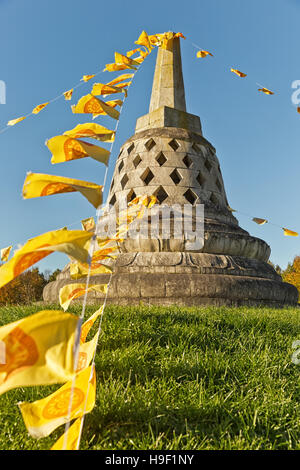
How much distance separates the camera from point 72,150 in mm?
2021

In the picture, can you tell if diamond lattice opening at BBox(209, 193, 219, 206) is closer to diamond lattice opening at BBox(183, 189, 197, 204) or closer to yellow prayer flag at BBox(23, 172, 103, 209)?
diamond lattice opening at BBox(183, 189, 197, 204)

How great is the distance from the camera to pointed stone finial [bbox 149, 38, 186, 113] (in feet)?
29.6

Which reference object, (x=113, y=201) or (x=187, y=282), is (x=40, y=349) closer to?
(x=187, y=282)

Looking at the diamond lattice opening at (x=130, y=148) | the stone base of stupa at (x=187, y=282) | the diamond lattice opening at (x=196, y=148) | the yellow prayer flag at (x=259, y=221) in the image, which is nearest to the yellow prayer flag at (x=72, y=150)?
the stone base of stupa at (x=187, y=282)

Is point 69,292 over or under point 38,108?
under

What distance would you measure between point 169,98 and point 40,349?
338 inches

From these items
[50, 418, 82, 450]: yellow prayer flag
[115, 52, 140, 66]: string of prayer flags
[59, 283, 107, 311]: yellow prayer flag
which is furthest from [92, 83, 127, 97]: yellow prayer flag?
[50, 418, 82, 450]: yellow prayer flag

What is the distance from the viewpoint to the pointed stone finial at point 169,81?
9023 millimetres

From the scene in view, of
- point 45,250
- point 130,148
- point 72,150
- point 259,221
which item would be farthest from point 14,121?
point 130,148

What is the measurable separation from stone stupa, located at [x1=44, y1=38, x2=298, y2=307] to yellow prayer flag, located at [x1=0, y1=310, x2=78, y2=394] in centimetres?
427

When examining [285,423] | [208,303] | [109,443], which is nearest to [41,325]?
[109,443]

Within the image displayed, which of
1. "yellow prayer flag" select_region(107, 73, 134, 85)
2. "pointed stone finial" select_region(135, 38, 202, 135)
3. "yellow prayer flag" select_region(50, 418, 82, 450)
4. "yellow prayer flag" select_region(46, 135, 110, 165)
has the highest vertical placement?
"pointed stone finial" select_region(135, 38, 202, 135)

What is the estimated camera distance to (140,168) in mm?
7922
